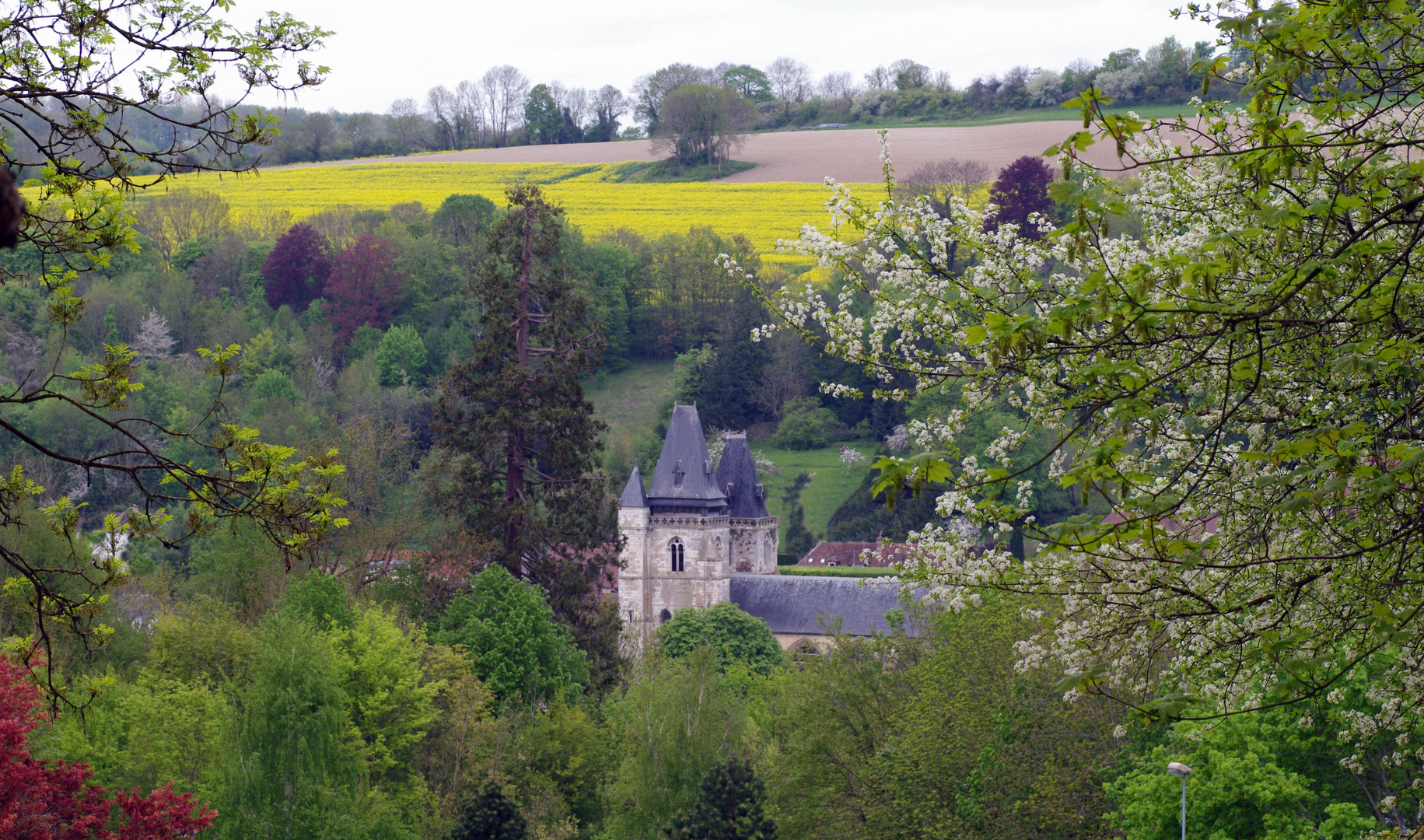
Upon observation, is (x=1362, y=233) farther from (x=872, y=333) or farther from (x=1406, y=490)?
(x=872, y=333)

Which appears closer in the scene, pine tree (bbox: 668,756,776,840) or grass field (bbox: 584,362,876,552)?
pine tree (bbox: 668,756,776,840)

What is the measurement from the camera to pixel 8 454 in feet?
201

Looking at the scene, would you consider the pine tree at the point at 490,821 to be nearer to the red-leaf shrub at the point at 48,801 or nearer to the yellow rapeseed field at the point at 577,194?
the red-leaf shrub at the point at 48,801

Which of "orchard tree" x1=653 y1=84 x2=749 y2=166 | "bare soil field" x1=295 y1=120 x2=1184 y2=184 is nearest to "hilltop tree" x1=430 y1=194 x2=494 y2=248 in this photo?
"bare soil field" x1=295 y1=120 x2=1184 y2=184

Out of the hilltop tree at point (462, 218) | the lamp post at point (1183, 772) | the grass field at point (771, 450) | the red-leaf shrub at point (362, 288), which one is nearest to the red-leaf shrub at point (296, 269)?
the red-leaf shrub at point (362, 288)

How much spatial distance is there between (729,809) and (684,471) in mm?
40881

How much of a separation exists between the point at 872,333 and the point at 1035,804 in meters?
9.65

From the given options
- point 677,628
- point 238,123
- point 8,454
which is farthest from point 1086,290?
point 8,454

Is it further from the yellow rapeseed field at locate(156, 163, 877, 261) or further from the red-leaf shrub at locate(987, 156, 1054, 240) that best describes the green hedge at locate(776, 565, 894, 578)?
the yellow rapeseed field at locate(156, 163, 877, 261)

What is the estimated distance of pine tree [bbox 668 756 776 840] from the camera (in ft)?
75.5

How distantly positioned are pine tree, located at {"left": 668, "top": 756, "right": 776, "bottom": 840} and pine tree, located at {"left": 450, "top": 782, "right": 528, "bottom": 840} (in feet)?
10.3

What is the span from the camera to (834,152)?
99.6 metres

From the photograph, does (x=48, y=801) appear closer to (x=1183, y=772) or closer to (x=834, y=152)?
(x=1183, y=772)

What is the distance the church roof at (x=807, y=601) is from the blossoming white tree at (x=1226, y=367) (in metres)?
50.4
